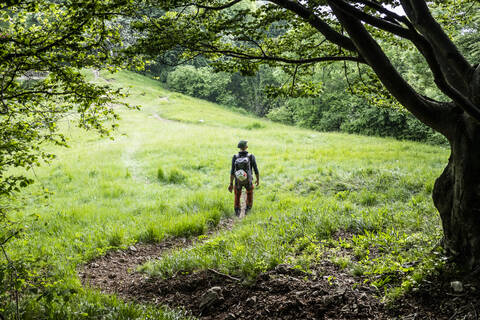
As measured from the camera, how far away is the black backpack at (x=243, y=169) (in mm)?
7985

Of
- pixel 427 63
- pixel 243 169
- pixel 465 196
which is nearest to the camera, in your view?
pixel 465 196

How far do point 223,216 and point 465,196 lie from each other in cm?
591

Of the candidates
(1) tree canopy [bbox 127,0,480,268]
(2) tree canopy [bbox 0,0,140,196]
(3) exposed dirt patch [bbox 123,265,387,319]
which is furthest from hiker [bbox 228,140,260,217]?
(1) tree canopy [bbox 127,0,480,268]

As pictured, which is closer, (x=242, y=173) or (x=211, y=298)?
(x=211, y=298)

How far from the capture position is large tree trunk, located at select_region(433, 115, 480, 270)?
3080 millimetres

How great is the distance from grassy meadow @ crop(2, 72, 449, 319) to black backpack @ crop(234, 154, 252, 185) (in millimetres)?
921

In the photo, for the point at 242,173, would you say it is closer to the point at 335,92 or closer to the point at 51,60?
the point at 51,60

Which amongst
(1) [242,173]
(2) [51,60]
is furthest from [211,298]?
(1) [242,173]

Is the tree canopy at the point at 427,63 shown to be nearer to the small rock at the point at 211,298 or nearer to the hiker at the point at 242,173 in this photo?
the small rock at the point at 211,298

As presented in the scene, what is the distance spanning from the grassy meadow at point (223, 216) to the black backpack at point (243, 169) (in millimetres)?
921

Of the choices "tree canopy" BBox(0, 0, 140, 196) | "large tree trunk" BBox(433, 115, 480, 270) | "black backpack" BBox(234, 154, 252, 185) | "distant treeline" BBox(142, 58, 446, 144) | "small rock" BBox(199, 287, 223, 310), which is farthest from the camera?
"distant treeline" BBox(142, 58, 446, 144)

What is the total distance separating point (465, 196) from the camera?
3131 mm

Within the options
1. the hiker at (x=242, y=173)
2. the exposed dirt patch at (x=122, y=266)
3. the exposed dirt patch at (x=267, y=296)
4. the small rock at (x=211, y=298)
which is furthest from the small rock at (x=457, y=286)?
the hiker at (x=242, y=173)

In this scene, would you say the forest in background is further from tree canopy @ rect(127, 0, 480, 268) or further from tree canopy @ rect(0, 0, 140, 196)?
tree canopy @ rect(0, 0, 140, 196)
